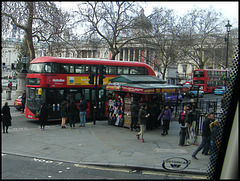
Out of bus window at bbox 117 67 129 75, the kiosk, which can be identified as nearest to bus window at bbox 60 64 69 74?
the kiosk

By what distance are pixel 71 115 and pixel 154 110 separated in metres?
4.56

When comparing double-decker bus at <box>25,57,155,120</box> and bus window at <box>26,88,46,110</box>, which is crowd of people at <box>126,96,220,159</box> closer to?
double-decker bus at <box>25,57,155,120</box>

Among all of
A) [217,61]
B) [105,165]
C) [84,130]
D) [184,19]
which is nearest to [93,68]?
[84,130]

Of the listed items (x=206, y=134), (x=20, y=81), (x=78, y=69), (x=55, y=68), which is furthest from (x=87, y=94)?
(x=20, y=81)

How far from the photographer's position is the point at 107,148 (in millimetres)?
10156

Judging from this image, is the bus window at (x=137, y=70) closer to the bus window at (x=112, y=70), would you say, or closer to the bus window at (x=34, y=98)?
the bus window at (x=112, y=70)

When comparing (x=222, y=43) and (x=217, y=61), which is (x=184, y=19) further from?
(x=217, y=61)

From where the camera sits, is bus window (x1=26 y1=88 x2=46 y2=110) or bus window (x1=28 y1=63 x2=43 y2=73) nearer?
bus window (x1=26 y1=88 x2=46 y2=110)

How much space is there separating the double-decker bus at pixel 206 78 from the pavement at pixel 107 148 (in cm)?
3178

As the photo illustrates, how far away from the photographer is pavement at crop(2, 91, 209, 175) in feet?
26.9

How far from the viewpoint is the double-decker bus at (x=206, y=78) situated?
143 feet

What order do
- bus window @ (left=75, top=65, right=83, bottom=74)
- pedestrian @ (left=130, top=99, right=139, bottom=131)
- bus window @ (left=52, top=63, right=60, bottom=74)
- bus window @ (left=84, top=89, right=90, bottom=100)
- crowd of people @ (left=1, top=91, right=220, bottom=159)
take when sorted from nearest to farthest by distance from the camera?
crowd of people @ (left=1, top=91, right=220, bottom=159) → pedestrian @ (left=130, top=99, right=139, bottom=131) → bus window @ (left=52, top=63, right=60, bottom=74) → bus window @ (left=75, top=65, right=83, bottom=74) → bus window @ (left=84, top=89, right=90, bottom=100)

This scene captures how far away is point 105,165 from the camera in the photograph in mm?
8031

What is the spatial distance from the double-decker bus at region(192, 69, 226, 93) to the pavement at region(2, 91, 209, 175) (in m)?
31.8
